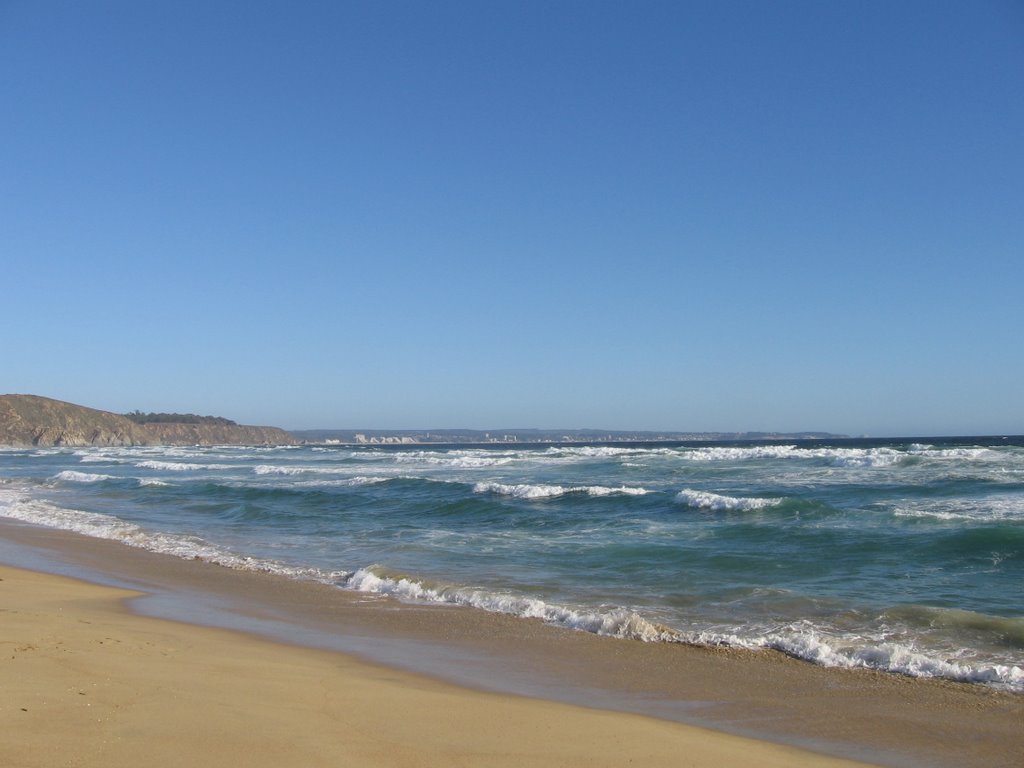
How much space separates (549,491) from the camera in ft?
75.8

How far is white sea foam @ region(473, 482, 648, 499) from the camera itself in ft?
71.7

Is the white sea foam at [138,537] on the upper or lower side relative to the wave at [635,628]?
lower

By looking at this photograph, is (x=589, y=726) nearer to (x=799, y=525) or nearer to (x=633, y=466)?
(x=799, y=525)

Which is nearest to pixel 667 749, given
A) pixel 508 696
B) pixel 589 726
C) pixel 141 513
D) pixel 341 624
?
pixel 589 726

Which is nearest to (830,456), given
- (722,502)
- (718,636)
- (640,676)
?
(722,502)

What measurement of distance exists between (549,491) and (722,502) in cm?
592

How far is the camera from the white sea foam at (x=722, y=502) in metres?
18.0

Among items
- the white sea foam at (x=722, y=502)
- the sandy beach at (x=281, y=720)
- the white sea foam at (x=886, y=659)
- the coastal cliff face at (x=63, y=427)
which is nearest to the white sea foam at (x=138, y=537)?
the sandy beach at (x=281, y=720)

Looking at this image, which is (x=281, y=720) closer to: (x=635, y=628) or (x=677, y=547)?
(x=635, y=628)

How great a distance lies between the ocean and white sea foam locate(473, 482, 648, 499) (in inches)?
3.8

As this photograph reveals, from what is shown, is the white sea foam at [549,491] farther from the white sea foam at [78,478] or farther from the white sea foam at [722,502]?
the white sea foam at [78,478]

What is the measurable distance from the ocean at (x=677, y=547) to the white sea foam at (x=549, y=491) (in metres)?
0.10

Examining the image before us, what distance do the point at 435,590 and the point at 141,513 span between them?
13731 mm

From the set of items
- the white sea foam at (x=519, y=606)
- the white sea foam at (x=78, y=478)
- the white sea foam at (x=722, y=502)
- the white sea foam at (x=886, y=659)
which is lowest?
the white sea foam at (x=78, y=478)
